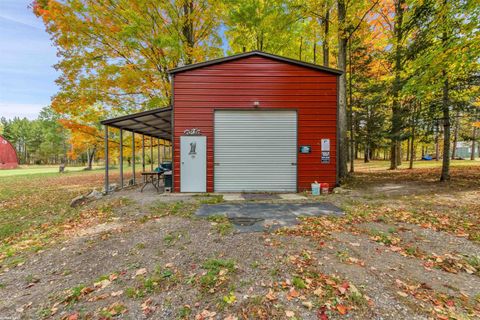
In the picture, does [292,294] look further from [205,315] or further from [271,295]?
[205,315]

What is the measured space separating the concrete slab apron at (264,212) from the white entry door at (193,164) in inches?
76.7

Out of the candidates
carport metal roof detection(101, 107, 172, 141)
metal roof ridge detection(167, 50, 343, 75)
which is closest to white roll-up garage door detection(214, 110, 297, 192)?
metal roof ridge detection(167, 50, 343, 75)

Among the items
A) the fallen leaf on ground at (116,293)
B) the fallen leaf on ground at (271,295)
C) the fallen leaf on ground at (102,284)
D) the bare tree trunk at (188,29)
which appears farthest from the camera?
the bare tree trunk at (188,29)

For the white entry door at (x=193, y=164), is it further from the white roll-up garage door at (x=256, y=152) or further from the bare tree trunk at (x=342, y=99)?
the bare tree trunk at (x=342, y=99)

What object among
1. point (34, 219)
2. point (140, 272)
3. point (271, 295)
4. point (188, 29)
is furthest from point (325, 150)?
point (188, 29)

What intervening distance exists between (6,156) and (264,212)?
138ft

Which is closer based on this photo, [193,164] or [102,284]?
[102,284]

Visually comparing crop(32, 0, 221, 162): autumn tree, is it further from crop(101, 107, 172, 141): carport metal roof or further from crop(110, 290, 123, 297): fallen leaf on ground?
crop(110, 290, 123, 297): fallen leaf on ground

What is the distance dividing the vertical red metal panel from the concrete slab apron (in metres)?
2.14

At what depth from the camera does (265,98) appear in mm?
7707

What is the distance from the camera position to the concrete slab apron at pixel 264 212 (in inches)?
169

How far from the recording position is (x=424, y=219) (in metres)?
4.47

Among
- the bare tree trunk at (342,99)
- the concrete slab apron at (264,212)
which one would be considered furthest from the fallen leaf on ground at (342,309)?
the bare tree trunk at (342,99)

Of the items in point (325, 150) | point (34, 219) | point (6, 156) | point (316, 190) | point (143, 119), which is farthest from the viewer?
point (6, 156)
